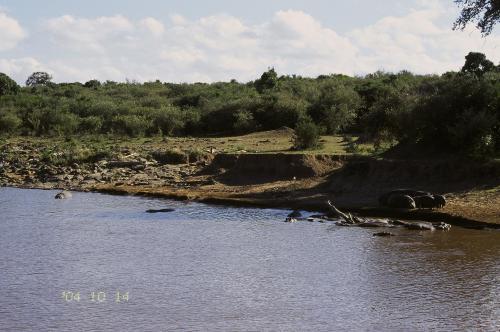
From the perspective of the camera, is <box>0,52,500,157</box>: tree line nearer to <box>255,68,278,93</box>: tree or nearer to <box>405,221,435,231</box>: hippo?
<box>255,68,278,93</box>: tree

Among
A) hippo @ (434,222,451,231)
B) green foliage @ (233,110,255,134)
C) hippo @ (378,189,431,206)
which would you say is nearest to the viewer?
hippo @ (434,222,451,231)

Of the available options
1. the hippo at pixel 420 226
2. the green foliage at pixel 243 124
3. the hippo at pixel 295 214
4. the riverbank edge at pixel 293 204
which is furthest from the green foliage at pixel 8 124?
the hippo at pixel 420 226

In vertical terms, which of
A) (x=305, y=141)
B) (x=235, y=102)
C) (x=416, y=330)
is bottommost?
(x=416, y=330)

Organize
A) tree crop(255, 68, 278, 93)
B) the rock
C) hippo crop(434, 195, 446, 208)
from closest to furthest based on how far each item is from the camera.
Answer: hippo crop(434, 195, 446, 208) < the rock < tree crop(255, 68, 278, 93)

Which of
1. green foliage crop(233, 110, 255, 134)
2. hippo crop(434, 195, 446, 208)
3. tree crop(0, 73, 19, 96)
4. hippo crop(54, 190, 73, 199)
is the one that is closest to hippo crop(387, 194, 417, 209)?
hippo crop(434, 195, 446, 208)

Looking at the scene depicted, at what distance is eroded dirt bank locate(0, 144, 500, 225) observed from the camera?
2637 centimetres

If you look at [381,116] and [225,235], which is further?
[381,116]

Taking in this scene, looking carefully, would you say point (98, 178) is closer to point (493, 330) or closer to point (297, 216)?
point (297, 216)

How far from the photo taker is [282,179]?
3209 cm

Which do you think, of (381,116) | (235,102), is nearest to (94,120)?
(235,102)

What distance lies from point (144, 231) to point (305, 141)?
1543 cm

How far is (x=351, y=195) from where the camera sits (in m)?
28.5

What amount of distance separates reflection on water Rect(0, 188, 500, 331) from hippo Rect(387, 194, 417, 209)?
262 centimetres

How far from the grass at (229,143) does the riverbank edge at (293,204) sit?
6389mm
